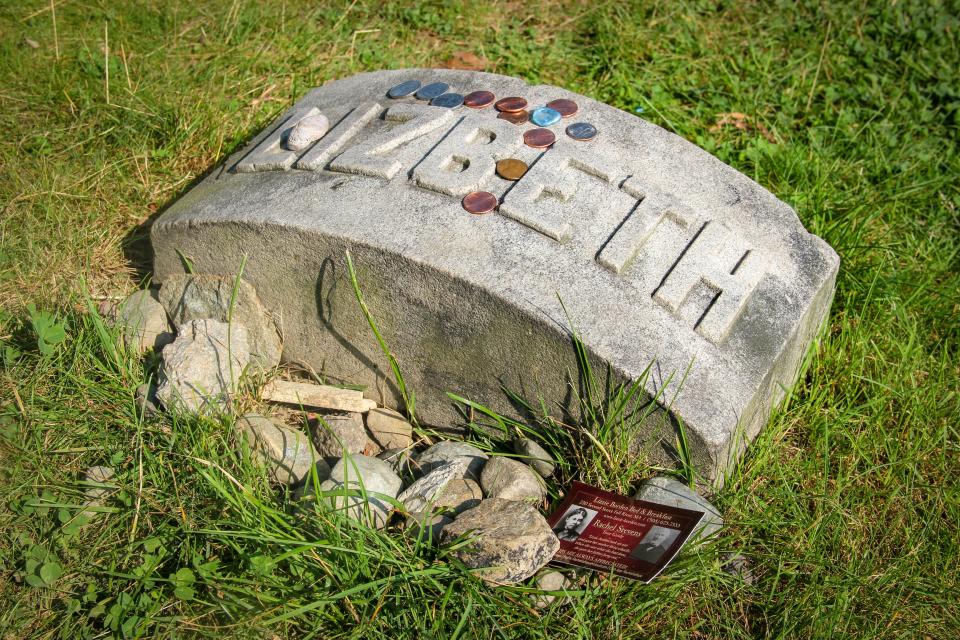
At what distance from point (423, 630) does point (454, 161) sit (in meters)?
1.25

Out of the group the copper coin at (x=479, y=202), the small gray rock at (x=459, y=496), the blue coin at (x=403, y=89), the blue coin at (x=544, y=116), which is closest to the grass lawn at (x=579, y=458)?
the small gray rock at (x=459, y=496)

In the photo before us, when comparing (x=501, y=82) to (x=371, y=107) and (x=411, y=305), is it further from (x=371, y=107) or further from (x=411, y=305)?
(x=411, y=305)

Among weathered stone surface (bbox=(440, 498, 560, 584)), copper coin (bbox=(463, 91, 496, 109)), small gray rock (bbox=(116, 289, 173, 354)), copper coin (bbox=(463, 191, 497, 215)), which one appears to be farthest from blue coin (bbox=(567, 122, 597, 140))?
small gray rock (bbox=(116, 289, 173, 354))

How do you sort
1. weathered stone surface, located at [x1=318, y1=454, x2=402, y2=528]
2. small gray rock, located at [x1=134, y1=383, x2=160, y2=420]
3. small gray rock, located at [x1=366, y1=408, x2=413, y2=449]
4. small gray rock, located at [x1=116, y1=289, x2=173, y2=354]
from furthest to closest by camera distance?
1. small gray rock, located at [x1=116, y1=289, x2=173, y2=354]
2. small gray rock, located at [x1=366, y1=408, x2=413, y2=449]
3. small gray rock, located at [x1=134, y1=383, x2=160, y2=420]
4. weathered stone surface, located at [x1=318, y1=454, x2=402, y2=528]

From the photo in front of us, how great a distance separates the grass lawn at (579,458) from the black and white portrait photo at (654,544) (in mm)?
94

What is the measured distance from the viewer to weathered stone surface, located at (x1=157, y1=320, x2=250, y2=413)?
2.13 meters

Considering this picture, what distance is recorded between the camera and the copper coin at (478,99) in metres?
2.50

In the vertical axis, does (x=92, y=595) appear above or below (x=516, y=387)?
below

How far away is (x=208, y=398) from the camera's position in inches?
84.7

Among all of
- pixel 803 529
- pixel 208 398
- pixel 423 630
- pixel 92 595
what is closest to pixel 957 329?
pixel 803 529

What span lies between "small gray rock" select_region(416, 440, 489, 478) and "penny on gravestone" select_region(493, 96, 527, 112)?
40.3 inches

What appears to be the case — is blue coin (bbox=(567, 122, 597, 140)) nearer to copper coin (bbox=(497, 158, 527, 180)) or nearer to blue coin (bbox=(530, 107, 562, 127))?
blue coin (bbox=(530, 107, 562, 127))

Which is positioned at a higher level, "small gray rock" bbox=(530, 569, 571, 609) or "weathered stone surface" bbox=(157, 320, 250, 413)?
"weathered stone surface" bbox=(157, 320, 250, 413)

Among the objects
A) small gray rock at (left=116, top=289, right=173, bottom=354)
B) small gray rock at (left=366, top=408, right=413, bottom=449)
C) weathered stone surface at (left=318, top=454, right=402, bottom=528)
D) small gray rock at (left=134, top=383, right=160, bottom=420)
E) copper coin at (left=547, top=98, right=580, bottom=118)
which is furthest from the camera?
copper coin at (left=547, top=98, right=580, bottom=118)
